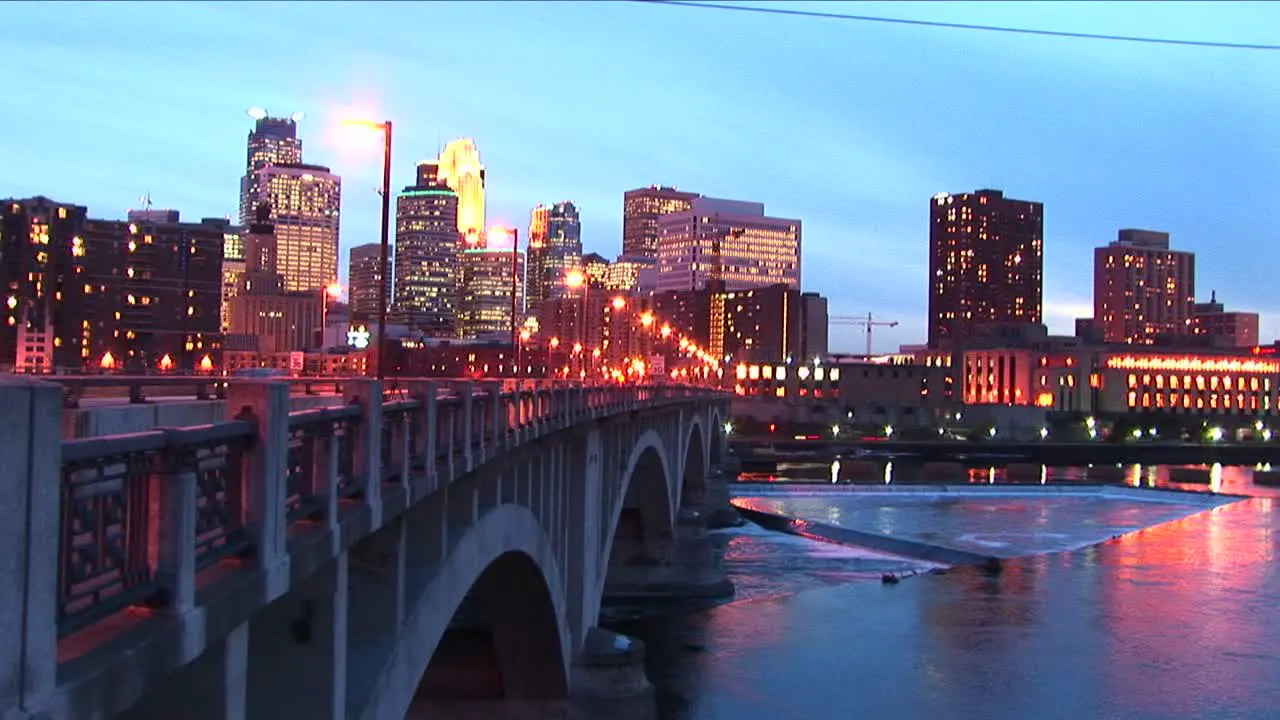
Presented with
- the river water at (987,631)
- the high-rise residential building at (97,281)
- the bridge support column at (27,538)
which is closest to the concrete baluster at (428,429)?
the bridge support column at (27,538)

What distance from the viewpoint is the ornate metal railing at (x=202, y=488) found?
636cm

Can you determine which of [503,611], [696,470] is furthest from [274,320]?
[503,611]

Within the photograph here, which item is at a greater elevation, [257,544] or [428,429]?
[428,429]

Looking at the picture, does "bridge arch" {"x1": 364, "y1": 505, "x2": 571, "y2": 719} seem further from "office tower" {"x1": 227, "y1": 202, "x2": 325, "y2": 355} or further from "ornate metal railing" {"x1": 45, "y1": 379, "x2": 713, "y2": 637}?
"office tower" {"x1": 227, "y1": 202, "x2": 325, "y2": 355}

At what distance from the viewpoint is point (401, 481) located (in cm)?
1318

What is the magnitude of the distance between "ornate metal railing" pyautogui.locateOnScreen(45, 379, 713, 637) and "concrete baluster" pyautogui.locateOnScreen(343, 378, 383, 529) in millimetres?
11

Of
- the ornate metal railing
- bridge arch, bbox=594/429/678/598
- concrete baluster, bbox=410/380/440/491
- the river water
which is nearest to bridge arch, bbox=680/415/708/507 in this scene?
the river water

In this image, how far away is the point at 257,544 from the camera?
27.4 ft

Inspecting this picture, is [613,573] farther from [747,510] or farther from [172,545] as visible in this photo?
[172,545]

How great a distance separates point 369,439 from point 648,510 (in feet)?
166

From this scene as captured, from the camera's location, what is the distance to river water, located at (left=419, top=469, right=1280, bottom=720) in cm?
4094

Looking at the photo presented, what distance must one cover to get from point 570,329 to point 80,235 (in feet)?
412

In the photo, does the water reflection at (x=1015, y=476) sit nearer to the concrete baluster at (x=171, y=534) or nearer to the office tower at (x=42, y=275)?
the office tower at (x=42, y=275)

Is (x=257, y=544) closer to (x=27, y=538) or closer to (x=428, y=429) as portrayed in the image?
(x=27, y=538)
